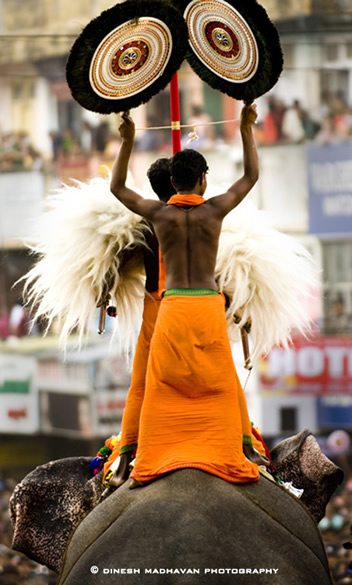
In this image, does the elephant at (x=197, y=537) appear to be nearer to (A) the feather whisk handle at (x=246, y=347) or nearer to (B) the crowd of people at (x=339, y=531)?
(A) the feather whisk handle at (x=246, y=347)

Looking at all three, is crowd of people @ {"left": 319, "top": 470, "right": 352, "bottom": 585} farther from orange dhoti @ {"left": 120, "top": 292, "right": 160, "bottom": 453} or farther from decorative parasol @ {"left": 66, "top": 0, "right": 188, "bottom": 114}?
decorative parasol @ {"left": 66, "top": 0, "right": 188, "bottom": 114}

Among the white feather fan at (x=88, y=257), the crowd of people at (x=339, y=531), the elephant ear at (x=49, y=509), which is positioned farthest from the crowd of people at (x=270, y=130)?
the elephant ear at (x=49, y=509)

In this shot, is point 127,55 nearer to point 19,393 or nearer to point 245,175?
point 245,175

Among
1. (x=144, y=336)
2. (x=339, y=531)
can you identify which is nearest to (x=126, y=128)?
(x=144, y=336)

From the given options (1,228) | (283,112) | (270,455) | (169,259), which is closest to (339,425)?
(283,112)

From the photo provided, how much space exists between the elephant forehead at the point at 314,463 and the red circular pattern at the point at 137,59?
163cm

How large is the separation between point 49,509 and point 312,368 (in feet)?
32.8

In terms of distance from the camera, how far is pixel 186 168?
12.6 feet

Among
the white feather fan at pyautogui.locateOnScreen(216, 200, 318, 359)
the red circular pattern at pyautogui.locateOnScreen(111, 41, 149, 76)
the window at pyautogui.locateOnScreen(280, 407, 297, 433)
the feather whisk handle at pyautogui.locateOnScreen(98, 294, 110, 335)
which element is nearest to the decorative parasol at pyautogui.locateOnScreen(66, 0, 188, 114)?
the red circular pattern at pyautogui.locateOnScreen(111, 41, 149, 76)

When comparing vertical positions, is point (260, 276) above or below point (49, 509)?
above

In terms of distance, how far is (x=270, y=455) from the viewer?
4656 millimetres

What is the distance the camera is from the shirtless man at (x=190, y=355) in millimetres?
3688

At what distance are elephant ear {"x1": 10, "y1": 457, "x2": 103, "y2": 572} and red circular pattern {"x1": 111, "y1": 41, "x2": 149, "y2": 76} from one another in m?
1.59

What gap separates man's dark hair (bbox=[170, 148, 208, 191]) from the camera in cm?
384
